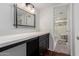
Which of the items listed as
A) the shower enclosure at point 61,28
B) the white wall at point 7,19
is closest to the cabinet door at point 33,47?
the white wall at point 7,19

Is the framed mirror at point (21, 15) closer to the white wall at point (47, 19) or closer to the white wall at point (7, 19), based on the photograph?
the white wall at point (7, 19)

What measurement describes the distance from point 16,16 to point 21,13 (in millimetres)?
210

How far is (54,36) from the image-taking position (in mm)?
2402

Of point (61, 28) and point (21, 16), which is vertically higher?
point (21, 16)

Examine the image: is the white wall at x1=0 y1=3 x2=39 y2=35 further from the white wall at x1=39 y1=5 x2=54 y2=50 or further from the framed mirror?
the white wall at x1=39 y1=5 x2=54 y2=50

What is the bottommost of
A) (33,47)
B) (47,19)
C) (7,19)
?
(33,47)

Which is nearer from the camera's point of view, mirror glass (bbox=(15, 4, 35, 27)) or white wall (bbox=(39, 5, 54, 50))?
mirror glass (bbox=(15, 4, 35, 27))

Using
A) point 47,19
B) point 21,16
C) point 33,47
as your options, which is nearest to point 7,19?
point 21,16

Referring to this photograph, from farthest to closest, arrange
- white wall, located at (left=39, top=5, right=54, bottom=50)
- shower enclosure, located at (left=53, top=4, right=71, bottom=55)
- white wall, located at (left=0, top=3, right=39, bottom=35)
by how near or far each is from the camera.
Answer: white wall, located at (left=39, top=5, right=54, bottom=50) < shower enclosure, located at (left=53, top=4, right=71, bottom=55) < white wall, located at (left=0, top=3, right=39, bottom=35)

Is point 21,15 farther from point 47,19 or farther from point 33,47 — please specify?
point 47,19

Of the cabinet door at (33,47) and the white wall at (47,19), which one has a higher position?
the white wall at (47,19)

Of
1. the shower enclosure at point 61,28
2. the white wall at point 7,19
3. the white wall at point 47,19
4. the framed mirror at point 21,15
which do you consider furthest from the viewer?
the white wall at point 47,19

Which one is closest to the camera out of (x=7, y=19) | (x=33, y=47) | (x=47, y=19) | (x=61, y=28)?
(x=7, y=19)

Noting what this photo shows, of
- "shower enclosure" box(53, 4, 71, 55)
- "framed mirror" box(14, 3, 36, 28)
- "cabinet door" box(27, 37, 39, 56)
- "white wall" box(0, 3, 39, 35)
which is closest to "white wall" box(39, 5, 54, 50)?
"shower enclosure" box(53, 4, 71, 55)
